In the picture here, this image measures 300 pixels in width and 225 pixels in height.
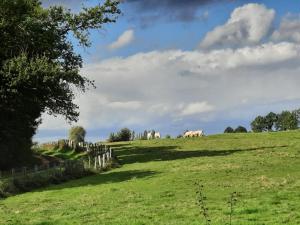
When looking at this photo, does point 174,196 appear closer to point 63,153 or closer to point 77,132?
point 63,153

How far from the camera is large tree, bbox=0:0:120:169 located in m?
53.2

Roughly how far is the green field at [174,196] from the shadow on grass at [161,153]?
25.3 ft

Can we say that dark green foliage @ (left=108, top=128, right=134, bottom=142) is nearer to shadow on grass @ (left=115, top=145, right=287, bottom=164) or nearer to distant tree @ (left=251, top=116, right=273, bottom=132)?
shadow on grass @ (left=115, top=145, right=287, bottom=164)

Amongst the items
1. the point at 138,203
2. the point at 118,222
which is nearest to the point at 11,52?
the point at 138,203

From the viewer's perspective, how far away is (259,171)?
133ft

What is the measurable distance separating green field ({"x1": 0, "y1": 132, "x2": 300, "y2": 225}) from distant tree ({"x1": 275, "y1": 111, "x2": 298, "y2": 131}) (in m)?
89.5

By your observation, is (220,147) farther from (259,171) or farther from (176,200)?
(176,200)

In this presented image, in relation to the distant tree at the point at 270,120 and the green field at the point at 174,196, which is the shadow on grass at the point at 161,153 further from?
the distant tree at the point at 270,120

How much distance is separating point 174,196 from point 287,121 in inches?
4683

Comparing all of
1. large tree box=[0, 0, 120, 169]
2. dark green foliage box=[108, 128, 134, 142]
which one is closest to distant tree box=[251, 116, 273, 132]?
dark green foliage box=[108, 128, 134, 142]

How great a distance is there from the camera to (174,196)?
29.4 m

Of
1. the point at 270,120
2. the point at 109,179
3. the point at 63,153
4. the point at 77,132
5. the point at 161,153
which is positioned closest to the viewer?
the point at 109,179

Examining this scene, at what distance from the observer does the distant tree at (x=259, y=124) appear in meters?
160

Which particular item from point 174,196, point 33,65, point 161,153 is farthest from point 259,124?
point 174,196
